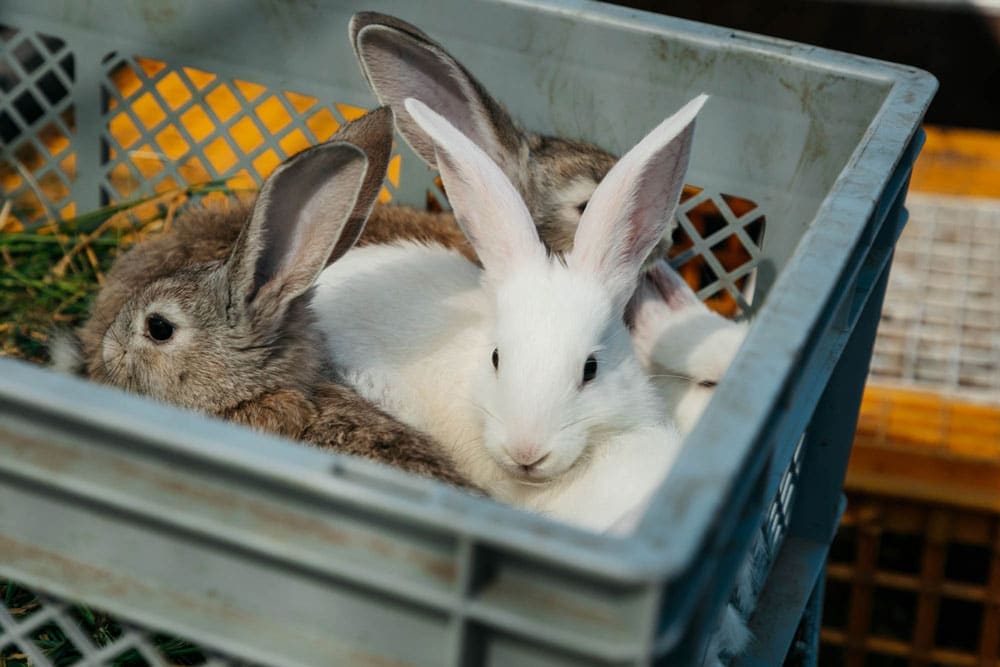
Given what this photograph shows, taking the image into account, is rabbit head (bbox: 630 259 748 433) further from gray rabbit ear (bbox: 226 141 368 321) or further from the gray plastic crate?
gray rabbit ear (bbox: 226 141 368 321)

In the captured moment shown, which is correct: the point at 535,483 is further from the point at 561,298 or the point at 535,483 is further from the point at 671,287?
the point at 671,287

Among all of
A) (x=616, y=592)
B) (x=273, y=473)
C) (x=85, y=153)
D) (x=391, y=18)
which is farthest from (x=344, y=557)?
(x=85, y=153)

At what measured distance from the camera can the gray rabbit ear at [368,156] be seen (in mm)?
1688

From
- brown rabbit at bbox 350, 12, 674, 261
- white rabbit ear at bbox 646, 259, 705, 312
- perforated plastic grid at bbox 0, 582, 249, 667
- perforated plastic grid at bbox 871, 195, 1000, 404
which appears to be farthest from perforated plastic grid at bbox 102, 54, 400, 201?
perforated plastic grid at bbox 871, 195, 1000, 404

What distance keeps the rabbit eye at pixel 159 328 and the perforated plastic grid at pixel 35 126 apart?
763mm

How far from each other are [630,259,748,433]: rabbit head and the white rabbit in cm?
14

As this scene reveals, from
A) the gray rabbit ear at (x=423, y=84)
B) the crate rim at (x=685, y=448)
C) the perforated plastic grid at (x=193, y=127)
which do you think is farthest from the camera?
the perforated plastic grid at (x=193, y=127)

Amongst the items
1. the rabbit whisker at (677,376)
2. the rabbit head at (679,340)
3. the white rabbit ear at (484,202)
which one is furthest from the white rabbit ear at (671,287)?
the white rabbit ear at (484,202)

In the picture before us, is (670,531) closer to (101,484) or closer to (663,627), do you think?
(663,627)

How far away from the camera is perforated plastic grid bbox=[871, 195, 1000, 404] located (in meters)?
2.75

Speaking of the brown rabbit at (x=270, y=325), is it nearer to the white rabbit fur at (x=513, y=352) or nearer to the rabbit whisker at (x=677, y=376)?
the white rabbit fur at (x=513, y=352)

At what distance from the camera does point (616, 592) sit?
0.75 meters

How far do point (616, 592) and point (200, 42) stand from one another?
164cm

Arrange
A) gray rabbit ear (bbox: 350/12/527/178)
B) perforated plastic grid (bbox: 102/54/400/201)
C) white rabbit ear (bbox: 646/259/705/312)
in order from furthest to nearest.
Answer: perforated plastic grid (bbox: 102/54/400/201) → white rabbit ear (bbox: 646/259/705/312) → gray rabbit ear (bbox: 350/12/527/178)
